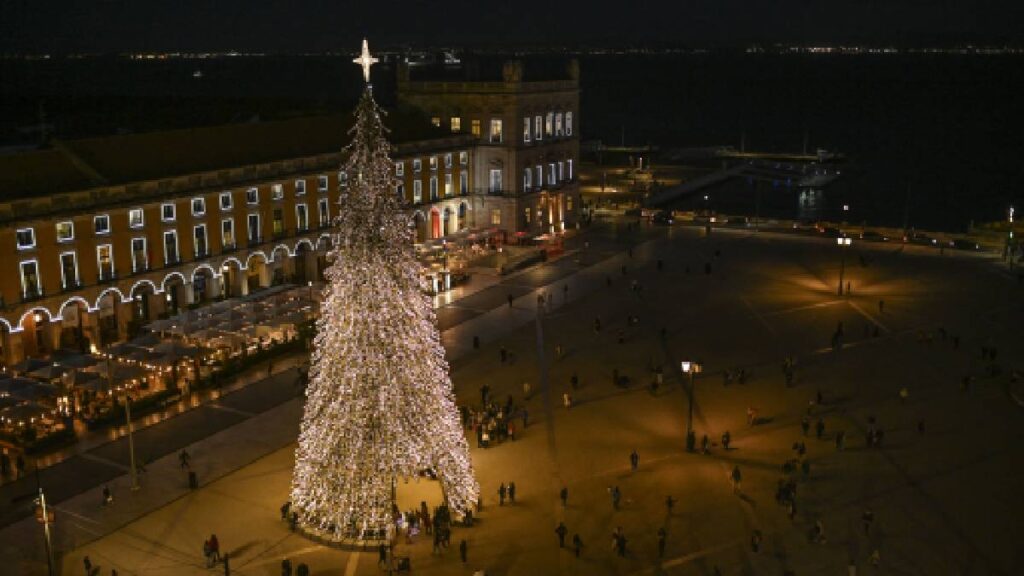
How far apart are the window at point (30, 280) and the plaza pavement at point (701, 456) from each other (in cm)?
1413

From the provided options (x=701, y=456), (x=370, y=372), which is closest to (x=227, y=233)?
(x=370, y=372)

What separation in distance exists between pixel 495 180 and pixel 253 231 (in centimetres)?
2465

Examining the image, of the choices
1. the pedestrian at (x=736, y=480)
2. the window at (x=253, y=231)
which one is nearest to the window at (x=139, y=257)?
the window at (x=253, y=231)

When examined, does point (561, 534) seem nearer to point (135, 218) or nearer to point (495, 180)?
point (135, 218)

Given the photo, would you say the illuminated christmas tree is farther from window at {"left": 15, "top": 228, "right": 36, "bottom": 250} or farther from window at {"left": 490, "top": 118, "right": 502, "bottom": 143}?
window at {"left": 490, "top": 118, "right": 502, "bottom": 143}

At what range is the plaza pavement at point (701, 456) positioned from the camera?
1152 inches

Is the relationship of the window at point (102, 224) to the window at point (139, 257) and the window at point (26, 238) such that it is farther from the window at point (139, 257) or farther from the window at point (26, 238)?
the window at point (26, 238)

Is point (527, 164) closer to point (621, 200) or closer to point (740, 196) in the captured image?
point (621, 200)

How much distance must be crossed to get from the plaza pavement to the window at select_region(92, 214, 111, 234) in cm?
1500

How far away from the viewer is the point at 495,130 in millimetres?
76562

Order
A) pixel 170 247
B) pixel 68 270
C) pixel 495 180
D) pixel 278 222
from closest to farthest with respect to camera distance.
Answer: pixel 68 270, pixel 170 247, pixel 278 222, pixel 495 180

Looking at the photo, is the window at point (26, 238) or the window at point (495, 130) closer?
the window at point (26, 238)

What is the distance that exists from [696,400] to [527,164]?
38510 millimetres

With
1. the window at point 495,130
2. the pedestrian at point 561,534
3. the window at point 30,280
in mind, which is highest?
the window at point 495,130
